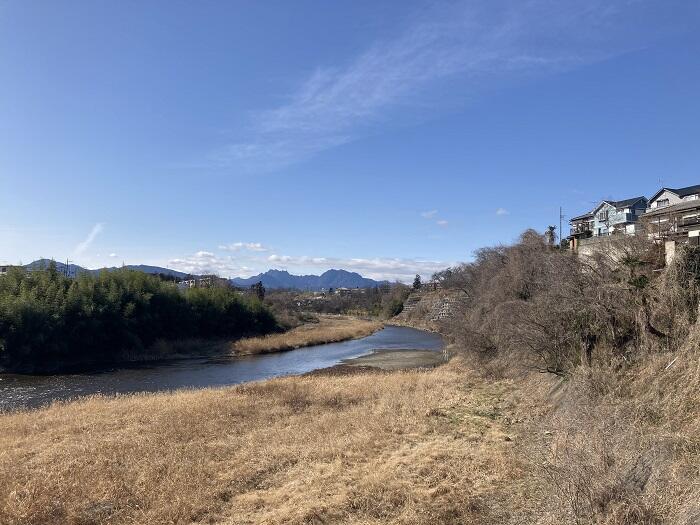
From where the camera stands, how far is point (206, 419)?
45.2ft

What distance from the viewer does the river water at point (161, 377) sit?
23797 mm

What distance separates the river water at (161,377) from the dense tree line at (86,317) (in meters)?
3.04

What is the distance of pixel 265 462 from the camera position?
945 cm

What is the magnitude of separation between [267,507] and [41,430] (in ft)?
32.4

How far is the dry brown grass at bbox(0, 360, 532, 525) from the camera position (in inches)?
274

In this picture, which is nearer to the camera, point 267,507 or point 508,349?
point 267,507

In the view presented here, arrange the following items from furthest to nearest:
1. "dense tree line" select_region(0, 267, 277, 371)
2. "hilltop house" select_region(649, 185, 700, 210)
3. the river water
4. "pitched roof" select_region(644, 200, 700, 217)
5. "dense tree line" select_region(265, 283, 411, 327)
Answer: "dense tree line" select_region(265, 283, 411, 327)
"hilltop house" select_region(649, 185, 700, 210)
"dense tree line" select_region(0, 267, 277, 371)
the river water
"pitched roof" select_region(644, 200, 700, 217)

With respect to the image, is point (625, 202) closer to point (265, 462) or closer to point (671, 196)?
point (671, 196)

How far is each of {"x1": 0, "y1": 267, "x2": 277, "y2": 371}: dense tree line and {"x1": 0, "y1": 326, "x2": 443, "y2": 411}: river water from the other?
9.97ft

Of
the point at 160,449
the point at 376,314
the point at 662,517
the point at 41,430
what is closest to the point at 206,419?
the point at 160,449

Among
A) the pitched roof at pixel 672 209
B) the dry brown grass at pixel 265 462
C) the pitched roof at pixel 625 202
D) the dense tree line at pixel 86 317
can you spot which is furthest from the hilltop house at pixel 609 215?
the dense tree line at pixel 86 317

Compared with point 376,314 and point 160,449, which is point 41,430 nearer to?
point 160,449

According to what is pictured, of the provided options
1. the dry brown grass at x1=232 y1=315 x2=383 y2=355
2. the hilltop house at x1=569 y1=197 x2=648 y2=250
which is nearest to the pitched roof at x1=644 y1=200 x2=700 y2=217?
the hilltop house at x1=569 y1=197 x2=648 y2=250

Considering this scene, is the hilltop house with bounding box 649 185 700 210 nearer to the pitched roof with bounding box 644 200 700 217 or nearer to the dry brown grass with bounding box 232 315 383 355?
the pitched roof with bounding box 644 200 700 217
